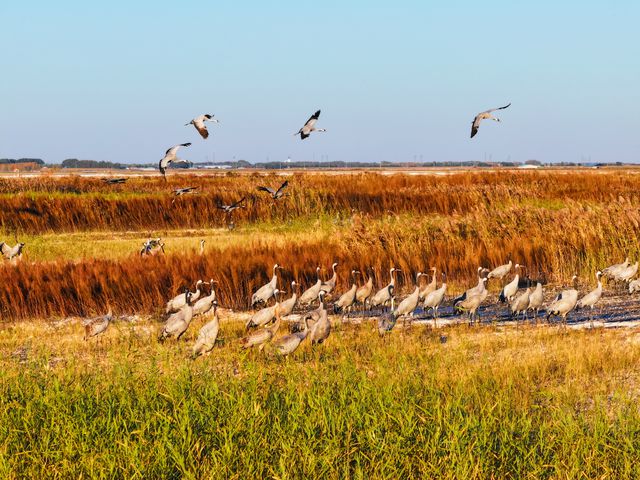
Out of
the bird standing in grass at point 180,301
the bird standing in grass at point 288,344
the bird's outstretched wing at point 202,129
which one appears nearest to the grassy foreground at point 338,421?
the bird standing in grass at point 288,344

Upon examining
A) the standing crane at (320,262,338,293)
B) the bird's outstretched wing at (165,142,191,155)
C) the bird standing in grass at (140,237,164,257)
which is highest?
the bird's outstretched wing at (165,142,191,155)

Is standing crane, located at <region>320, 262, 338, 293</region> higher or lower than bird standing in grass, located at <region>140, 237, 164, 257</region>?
lower

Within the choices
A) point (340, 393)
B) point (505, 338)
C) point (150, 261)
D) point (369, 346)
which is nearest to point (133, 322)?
point (150, 261)

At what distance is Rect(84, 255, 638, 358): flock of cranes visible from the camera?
37.9ft

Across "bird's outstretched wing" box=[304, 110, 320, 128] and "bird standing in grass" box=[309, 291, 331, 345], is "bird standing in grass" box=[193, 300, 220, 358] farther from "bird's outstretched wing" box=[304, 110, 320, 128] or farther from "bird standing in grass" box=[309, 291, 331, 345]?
"bird's outstretched wing" box=[304, 110, 320, 128]

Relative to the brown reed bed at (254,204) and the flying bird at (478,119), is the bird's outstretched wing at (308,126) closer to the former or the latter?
the flying bird at (478,119)

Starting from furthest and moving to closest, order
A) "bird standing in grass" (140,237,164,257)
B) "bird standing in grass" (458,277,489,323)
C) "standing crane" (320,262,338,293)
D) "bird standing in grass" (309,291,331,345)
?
1. "bird standing in grass" (140,237,164,257)
2. "standing crane" (320,262,338,293)
3. "bird standing in grass" (458,277,489,323)
4. "bird standing in grass" (309,291,331,345)

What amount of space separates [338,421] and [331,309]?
8.85 meters

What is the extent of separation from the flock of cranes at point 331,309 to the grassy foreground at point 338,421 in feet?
2.79

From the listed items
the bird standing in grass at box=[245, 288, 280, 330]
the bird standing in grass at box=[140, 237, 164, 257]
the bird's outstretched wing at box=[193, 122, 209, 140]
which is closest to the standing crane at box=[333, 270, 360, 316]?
the bird standing in grass at box=[245, 288, 280, 330]

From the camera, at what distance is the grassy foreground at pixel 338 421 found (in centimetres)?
681

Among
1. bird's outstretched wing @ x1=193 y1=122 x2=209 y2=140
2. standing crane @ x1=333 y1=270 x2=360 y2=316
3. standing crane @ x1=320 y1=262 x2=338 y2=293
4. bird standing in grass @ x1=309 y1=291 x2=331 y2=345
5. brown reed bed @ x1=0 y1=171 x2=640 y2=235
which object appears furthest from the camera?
brown reed bed @ x1=0 y1=171 x2=640 y2=235

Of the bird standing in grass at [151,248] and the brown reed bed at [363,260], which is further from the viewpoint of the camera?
the bird standing in grass at [151,248]

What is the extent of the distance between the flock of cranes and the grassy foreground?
0.85 metres
